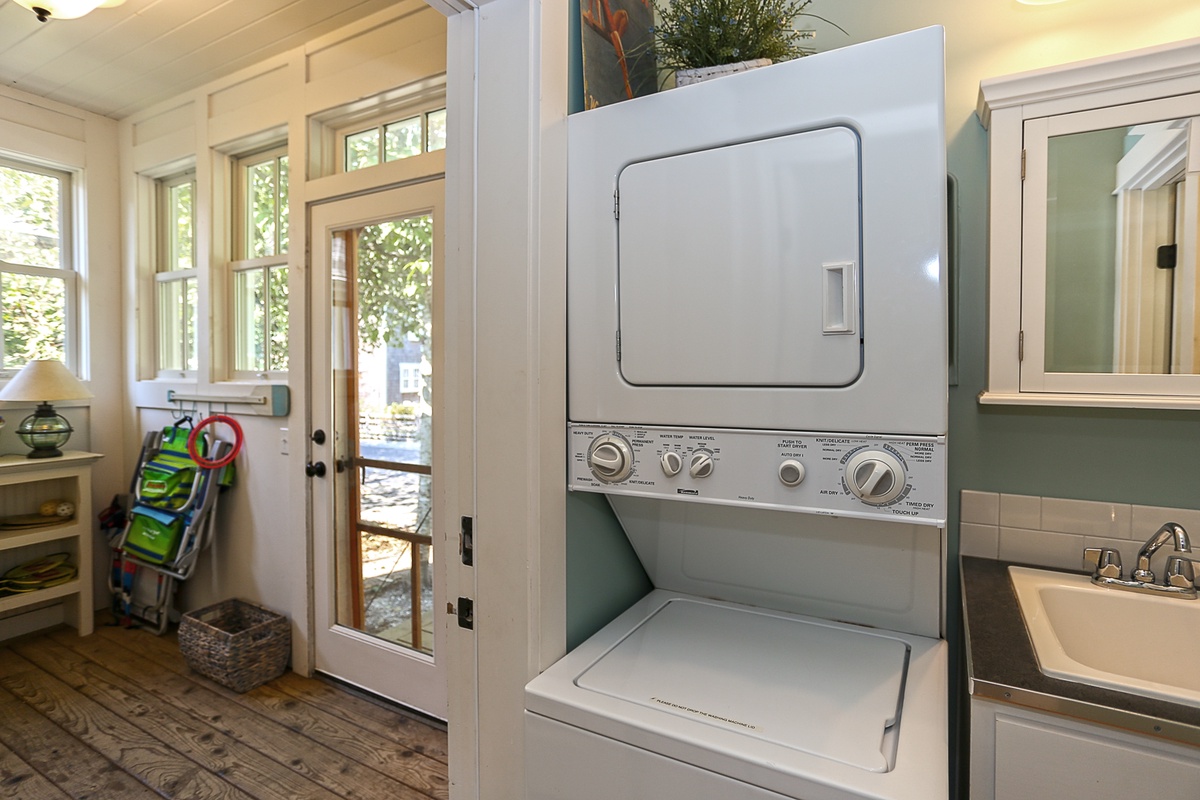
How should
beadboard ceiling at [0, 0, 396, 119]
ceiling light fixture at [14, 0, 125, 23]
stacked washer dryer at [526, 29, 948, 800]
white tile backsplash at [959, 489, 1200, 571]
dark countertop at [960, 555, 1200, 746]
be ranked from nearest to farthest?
dark countertop at [960, 555, 1200, 746] → stacked washer dryer at [526, 29, 948, 800] → white tile backsplash at [959, 489, 1200, 571] → ceiling light fixture at [14, 0, 125, 23] → beadboard ceiling at [0, 0, 396, 119]

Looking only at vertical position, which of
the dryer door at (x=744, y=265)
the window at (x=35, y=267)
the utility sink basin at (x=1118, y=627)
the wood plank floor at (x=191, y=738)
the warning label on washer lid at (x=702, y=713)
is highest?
the window at (x=35, y=267)

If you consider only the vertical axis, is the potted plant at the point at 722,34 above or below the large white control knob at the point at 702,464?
above

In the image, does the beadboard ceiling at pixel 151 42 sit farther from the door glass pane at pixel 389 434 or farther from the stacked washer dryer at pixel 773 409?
the stacked washer dryer at pixel 773 409

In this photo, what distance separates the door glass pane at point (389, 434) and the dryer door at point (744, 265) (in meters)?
1.40

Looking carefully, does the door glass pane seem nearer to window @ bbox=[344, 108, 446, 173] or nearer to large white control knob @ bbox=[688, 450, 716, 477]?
window @ bbox=[344, 108, 446, 173]

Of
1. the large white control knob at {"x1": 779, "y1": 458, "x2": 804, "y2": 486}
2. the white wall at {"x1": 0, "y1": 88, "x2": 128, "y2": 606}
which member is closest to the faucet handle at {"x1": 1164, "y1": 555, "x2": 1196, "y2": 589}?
the large white control knob at {"x1": 779, "y1": 458, "x2": 804, "y2": 486}

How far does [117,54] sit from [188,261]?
98cm

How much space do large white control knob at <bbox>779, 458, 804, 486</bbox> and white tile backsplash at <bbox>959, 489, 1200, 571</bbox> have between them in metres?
0.72

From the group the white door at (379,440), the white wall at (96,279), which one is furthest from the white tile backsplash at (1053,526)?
the white wall at (96,279)

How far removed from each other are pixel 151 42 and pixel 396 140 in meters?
1.14

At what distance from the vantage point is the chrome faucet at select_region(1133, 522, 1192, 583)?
3.87ft

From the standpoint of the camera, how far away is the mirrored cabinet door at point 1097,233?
3.97 ft

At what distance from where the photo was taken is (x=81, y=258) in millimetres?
3334

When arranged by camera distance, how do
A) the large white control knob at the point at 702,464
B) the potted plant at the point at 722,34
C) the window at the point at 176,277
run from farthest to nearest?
the window at the point at 176,277, the potted plant at the point at 722,34, the large white control knob at the point at 702,464
